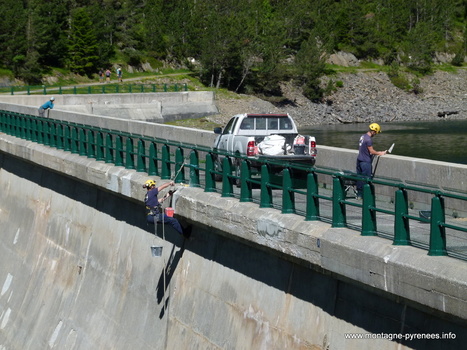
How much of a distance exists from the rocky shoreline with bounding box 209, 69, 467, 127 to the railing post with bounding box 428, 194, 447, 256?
63.5m

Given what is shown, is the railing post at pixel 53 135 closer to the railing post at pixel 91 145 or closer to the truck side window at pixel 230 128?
the railing post at pixel 91 145

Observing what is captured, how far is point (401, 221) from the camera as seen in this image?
9.55 metres

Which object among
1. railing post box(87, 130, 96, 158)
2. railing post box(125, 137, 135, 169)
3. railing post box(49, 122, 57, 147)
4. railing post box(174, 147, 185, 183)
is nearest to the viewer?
railing post box(174, 147, 185, 183)

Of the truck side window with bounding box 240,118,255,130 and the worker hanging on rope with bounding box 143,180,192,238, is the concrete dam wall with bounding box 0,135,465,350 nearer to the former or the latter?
the worker hanging on rope with bounding box 143,180,192,238

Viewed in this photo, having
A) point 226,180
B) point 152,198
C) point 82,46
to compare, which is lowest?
point 82,46

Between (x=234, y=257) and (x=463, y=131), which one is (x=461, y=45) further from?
(x=234, y=257)

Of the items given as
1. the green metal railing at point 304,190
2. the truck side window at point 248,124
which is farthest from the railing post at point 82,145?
the truck side window at point 248,124

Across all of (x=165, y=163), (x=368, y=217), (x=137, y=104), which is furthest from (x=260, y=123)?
(x=137, y=104)

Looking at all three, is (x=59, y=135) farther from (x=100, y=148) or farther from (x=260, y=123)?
(x=260, y=123)

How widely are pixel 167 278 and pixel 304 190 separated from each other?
13.9ft

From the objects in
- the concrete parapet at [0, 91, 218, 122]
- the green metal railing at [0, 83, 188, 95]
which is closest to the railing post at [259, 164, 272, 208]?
the concrete parapet at [0, 91, 218, 122]

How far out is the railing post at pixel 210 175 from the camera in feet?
46.2

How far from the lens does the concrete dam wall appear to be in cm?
1030

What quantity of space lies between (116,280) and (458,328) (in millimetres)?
9697
